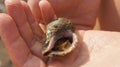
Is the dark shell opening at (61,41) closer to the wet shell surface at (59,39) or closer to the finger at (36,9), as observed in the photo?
the wet shell surface at (59,39)

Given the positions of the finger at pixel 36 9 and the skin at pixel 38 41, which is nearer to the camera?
the skin at pixel 38 41

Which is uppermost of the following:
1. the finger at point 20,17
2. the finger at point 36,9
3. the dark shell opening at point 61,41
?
the finger at point 20,17

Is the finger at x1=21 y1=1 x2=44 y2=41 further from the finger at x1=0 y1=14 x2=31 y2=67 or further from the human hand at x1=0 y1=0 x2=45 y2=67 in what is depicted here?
the finger at x1=0 y1=14 x2=31 y2=67

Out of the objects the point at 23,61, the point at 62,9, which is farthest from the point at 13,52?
the point at 62,9

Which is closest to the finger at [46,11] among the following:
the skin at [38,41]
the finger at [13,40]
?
the skin at [38,41]

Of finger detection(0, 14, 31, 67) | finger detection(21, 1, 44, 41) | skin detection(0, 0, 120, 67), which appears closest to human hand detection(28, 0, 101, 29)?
skin detection(0, 0, 120, 67)

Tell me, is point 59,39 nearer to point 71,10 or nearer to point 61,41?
point 61,41

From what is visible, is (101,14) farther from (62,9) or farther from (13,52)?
(13,52)
